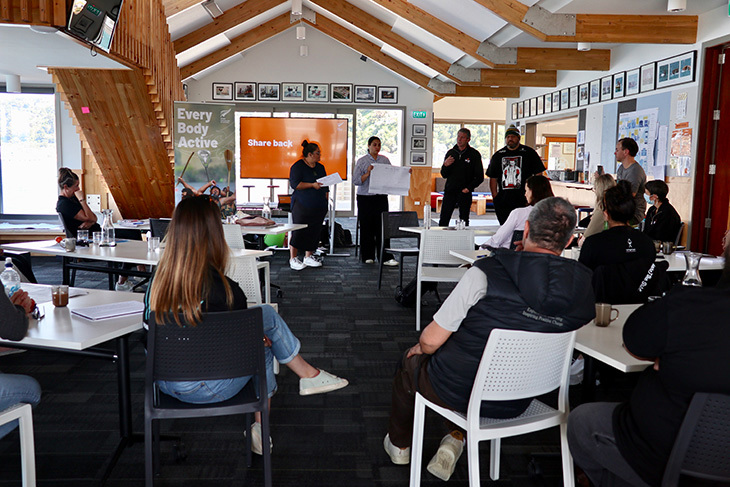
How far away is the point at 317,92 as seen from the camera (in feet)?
43.5

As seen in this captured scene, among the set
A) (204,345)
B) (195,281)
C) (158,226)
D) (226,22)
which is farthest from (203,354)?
(226,22)

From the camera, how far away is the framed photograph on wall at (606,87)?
8890mm

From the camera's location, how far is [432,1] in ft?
26.4

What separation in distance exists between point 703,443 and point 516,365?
2.00 feet

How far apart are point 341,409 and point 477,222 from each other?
10189 millimetres

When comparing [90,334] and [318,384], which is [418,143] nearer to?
[318,384]

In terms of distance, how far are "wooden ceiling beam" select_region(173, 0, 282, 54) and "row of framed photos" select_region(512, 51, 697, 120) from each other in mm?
5251

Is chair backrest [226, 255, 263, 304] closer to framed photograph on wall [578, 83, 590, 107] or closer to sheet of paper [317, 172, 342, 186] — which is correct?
sheet of paper [317, 172, 342, 186]

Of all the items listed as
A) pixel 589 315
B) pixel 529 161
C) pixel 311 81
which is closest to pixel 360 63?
pixel 311 81

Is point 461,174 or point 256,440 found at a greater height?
point 461,174

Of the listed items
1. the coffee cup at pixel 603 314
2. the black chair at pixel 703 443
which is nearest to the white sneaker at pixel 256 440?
the coffee cup at pixel 603 314

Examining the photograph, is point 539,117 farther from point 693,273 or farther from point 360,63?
point 693,273

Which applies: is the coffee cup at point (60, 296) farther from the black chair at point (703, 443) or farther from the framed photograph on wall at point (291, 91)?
the framed photograph on wall at point (291, 91)

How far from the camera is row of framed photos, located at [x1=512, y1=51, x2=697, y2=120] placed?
278 inches
